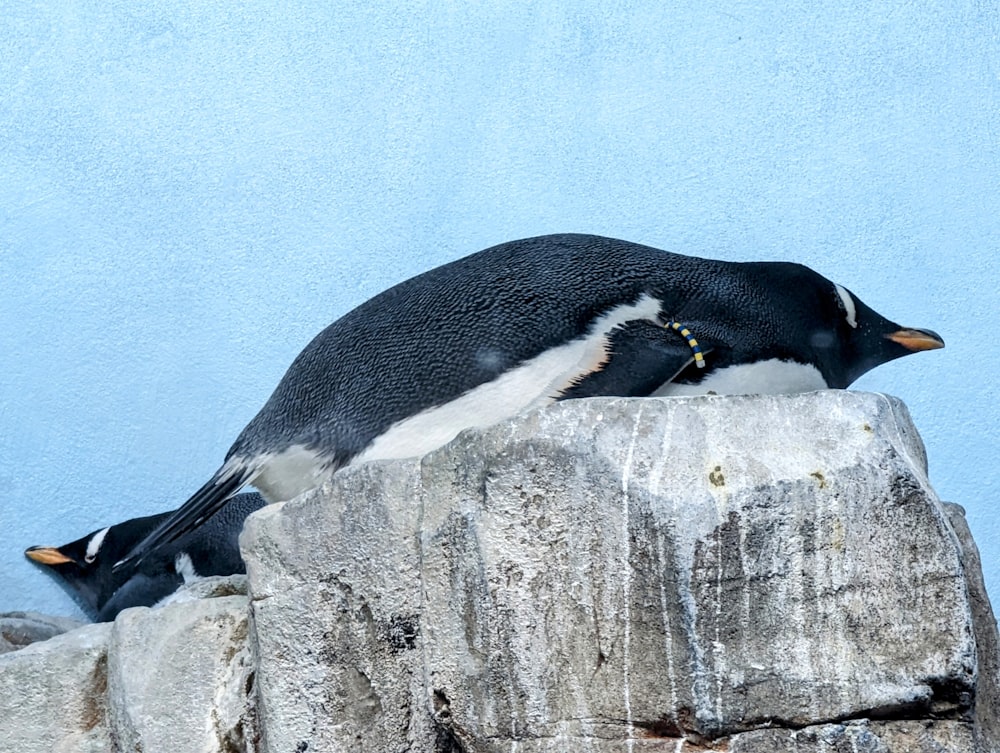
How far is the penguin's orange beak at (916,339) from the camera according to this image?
1.64 metres

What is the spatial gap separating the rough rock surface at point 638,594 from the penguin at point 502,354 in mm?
274

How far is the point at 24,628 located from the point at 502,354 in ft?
2.94

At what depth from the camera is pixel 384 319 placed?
1.46m

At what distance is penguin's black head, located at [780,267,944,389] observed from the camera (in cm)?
165

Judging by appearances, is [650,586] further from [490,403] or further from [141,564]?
[141,564]

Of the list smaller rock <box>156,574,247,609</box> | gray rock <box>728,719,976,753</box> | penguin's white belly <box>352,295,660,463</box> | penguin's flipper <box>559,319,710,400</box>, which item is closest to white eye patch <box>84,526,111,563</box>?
smaller rock <box>156,574,247,609</box>

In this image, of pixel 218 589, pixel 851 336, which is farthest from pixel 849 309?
pixel 218 589

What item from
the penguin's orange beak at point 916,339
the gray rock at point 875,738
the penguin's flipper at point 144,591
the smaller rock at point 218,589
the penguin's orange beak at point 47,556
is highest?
the penguin's orange beak at point 916,339

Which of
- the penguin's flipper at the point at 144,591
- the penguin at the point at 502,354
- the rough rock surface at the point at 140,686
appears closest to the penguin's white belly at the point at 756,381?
the penguin at the point at 502,354

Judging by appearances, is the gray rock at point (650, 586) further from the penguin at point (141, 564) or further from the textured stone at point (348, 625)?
the penguin at point (141, 564)

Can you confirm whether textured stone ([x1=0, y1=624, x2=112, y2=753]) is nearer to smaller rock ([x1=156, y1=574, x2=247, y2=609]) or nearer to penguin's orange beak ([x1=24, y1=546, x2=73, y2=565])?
smaller rock ([x1=156, y1=574, x2=247, y2=609])

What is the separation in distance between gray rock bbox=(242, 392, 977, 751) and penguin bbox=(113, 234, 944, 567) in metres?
0.30

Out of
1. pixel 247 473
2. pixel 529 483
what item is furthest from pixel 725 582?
pixel 247 473

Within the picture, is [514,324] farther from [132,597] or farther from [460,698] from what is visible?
[132,597]
